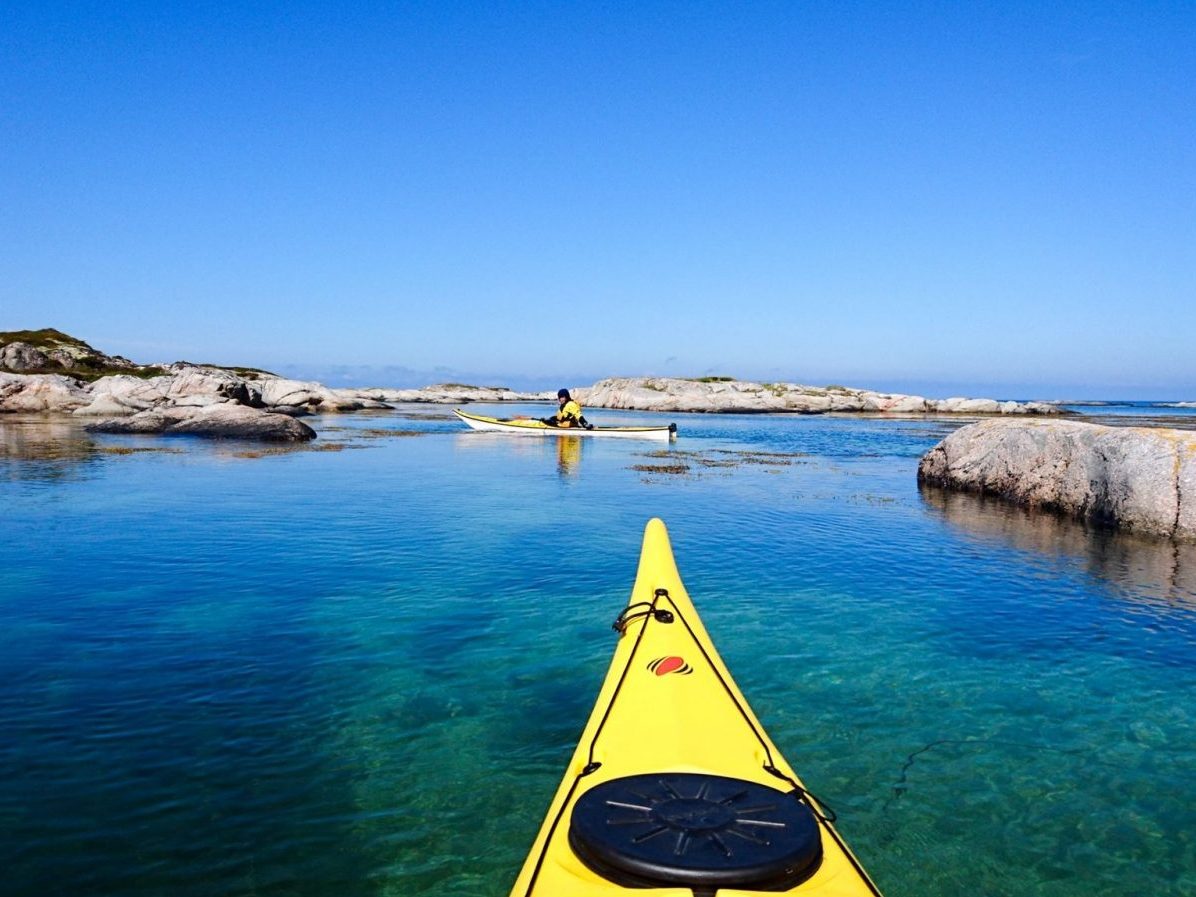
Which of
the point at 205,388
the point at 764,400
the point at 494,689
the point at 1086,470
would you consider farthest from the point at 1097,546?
the point at 764,400

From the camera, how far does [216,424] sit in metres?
41.0

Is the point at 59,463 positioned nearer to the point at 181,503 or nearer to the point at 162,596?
the point at 181,503

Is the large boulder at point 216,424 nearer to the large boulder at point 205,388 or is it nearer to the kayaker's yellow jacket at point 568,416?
the large boulder at point 205,388

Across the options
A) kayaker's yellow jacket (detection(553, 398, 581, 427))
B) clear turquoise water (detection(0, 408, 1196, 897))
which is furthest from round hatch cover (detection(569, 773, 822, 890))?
kayaker's yellow jacket (detection(553, 398, 581, 427))

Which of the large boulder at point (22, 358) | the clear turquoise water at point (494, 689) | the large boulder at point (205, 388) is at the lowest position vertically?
the clear turquoise water at point (494, 689)

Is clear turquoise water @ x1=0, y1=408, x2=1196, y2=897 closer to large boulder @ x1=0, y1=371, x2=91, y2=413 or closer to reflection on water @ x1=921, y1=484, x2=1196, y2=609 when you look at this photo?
reflection on water @ x1=921, y1=484, x2=1196, y2=609

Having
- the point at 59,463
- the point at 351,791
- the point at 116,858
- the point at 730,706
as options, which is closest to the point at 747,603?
the point at 730,706

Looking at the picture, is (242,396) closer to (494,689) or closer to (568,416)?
(568,416)

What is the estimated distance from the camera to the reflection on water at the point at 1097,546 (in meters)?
13.3

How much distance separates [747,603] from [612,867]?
846 centimetres

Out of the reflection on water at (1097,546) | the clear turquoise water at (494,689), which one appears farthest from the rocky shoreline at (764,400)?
the clear turquoise water at (494,689)

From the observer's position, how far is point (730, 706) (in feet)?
18.1

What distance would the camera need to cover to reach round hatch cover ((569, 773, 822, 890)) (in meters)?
3.55

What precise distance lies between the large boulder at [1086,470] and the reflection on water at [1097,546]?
0.47 meters
